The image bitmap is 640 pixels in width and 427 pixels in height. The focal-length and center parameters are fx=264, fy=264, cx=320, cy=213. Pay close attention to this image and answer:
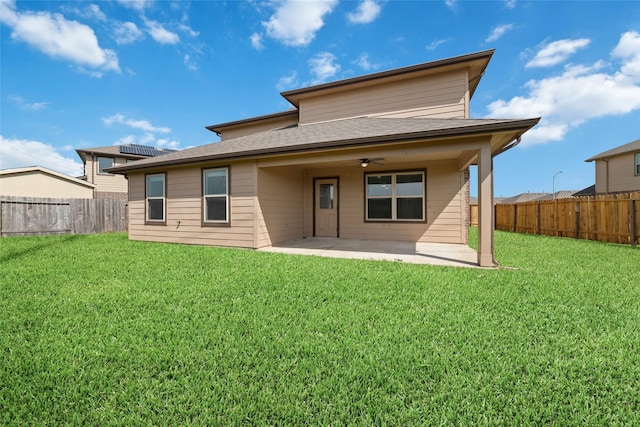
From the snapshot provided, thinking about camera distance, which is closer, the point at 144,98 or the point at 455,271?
the point at 455,271

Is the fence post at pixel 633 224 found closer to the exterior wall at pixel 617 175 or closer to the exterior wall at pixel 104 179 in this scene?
the exterior wall at pixel 617 175

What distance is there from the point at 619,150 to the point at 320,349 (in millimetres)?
27082

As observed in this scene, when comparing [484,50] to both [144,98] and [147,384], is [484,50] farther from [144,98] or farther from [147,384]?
[144,98]

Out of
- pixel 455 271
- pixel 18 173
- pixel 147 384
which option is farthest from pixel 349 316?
pixel 18 173

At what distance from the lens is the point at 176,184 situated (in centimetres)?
845

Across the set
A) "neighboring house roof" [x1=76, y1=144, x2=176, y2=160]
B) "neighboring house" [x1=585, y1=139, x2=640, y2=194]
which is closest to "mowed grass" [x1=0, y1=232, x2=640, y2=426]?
"neighboring house roof" [x1=76, y1=144, x2=176, y2=160]

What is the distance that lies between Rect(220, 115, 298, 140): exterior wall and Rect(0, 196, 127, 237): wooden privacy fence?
6313 mm

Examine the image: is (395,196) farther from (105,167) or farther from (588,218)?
(105,167)

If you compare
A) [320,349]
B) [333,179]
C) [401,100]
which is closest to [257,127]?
[333,179]

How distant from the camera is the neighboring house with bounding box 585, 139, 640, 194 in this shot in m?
17.4

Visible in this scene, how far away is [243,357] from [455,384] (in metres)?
1.72

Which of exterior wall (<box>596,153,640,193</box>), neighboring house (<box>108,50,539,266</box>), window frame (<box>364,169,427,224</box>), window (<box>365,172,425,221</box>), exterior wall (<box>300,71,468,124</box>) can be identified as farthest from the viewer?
exterior wall (<box>596,153,640,193</box>)

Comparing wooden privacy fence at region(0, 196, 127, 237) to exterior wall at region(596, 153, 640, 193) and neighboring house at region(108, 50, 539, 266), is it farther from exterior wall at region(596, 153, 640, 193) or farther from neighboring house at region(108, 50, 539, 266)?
exterior wall at region(596, 153, 640, 193)

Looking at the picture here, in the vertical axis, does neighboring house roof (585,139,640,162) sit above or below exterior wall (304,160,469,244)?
above
